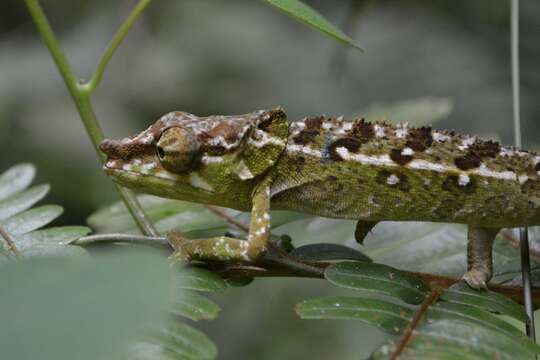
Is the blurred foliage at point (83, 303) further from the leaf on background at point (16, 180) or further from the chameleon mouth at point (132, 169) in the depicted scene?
the leaf on background at point (16, 180)

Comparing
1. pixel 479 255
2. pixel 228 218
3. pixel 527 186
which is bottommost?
pixel 479 255

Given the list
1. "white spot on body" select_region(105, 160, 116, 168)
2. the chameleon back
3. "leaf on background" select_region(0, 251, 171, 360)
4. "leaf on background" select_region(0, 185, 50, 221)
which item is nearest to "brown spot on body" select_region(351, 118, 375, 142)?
the chameleon back

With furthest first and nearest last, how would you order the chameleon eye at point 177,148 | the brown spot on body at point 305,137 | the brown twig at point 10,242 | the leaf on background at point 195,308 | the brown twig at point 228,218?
the brown twig at point 228,218 < the brown spot on body at point 305,137 < the chameleon eye at point 177,148 < the brown twig at point 10,242 < the leaf on background at point 195,308

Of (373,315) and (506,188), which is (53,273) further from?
(506,188)

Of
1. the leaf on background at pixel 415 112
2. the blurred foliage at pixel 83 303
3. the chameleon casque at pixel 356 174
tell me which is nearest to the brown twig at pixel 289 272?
the chameleon casque at pixel 356 174

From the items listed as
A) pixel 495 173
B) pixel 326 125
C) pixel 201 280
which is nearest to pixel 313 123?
pixel 326 125

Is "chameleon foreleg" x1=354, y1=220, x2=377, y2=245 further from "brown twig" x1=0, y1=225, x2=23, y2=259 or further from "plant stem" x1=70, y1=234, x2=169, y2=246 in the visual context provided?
"brown twig" x1=0, y1=225, x2=23, y2=259

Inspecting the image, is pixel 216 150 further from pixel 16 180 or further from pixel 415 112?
pixel 415 112
